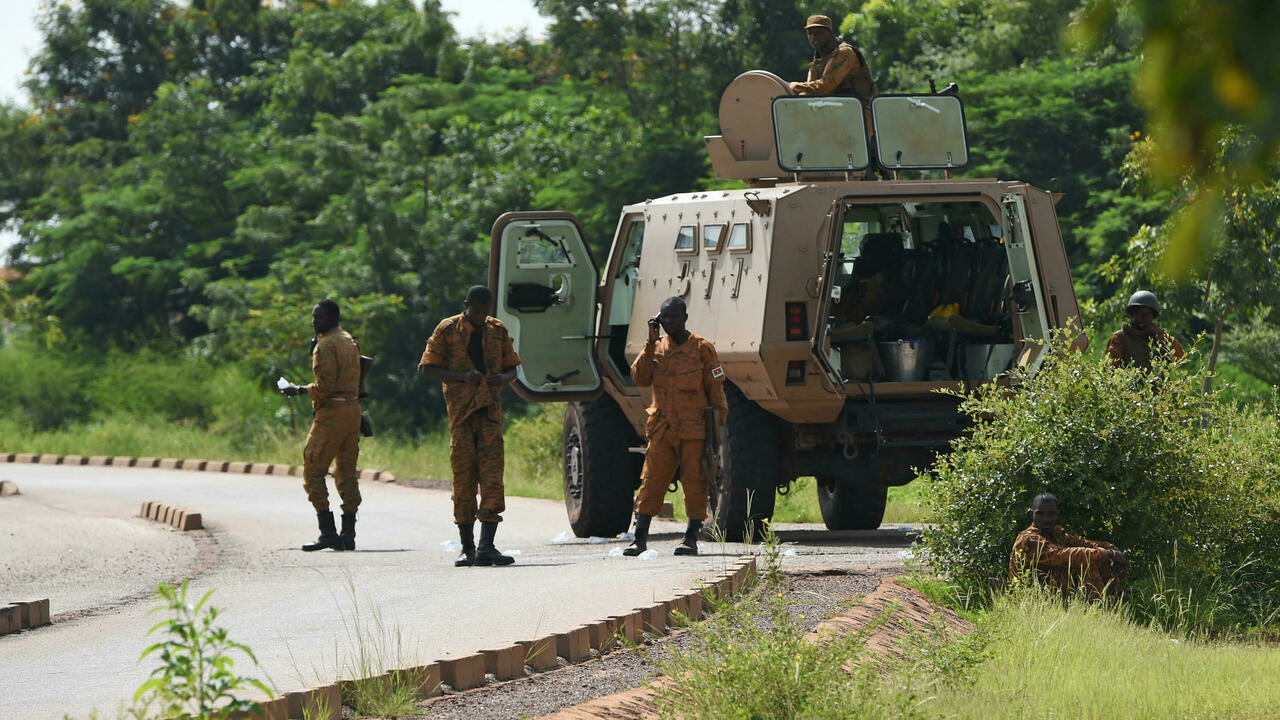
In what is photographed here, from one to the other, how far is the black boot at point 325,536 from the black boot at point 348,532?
6 cm

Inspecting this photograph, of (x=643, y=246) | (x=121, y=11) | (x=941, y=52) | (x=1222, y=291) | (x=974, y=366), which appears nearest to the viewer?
(x=974, y=366)

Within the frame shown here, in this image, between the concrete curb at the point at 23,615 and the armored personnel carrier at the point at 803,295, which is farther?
the armored personnel carrier at the point at 803,295

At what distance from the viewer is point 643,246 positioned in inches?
A: 568

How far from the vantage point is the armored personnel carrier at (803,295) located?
12.8 meters

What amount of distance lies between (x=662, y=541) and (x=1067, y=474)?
492 centimetres

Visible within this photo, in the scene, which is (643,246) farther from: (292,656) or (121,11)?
(121,11)

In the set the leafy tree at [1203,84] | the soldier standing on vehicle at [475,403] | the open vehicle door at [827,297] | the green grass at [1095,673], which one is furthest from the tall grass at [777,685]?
the open vehicle door at [827,297]

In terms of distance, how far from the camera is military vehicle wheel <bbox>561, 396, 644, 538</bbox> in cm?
1458

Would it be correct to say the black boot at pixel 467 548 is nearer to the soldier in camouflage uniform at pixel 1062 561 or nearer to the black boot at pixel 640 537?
the black boot at pixel 640 537

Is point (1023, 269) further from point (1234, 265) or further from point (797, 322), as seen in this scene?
point (1234, 265)

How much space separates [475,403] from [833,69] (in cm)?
388

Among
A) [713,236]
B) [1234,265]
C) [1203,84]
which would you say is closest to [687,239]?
[713,236]

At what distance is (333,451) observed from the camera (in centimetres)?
1421

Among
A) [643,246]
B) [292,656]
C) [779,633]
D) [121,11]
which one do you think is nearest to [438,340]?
[643,246]
